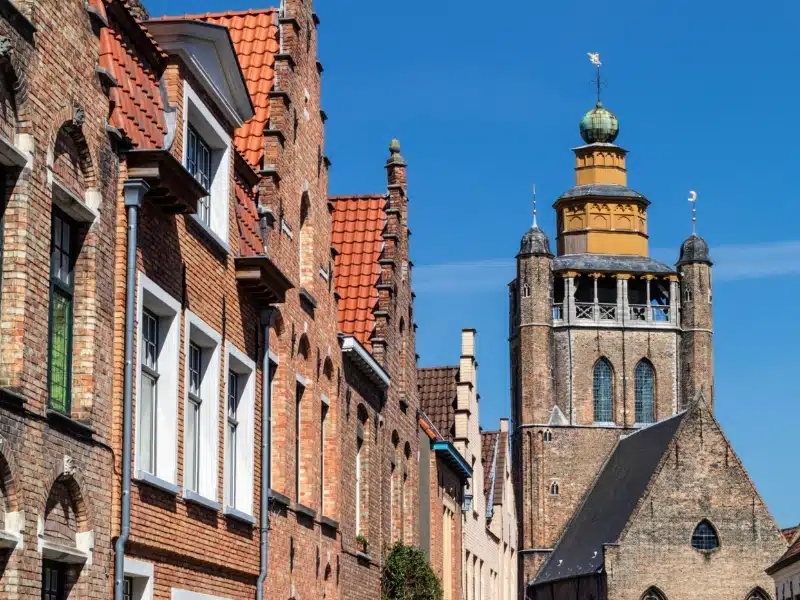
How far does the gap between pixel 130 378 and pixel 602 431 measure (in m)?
71.8

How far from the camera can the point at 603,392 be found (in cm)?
8338

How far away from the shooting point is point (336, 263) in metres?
25.5

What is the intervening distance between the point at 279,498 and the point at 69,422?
6.84m

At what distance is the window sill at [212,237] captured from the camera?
561 inches

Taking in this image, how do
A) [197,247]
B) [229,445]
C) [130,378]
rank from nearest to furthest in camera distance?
[130,378] < [197,247] < [229,445]

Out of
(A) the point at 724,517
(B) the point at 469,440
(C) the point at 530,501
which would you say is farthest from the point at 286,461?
(C) the point at 530,501

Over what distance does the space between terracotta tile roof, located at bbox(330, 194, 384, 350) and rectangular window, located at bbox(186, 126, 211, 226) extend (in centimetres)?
884

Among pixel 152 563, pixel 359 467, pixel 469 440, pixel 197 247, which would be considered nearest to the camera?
pixel 152 563

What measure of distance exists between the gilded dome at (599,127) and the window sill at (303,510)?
242ft

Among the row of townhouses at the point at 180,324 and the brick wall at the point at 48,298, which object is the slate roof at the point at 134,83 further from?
the brick wall at the point at 48,298

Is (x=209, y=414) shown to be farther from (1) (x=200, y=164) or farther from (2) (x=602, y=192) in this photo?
(2) (x=602, y=192)

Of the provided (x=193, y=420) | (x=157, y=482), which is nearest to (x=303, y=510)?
(x=193, y=420)

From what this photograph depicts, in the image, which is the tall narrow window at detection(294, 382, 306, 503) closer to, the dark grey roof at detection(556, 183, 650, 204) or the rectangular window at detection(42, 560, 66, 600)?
the rectangular window at detection(42, 560, 66, 600)

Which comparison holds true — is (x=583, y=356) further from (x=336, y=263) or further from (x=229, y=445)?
(x=229, y=445)
